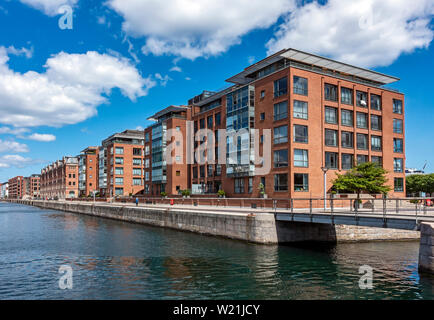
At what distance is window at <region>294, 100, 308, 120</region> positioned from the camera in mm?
41281

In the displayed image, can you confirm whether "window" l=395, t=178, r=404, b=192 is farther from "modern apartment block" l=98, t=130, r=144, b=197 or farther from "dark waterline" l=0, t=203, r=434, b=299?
"modern apartment block" l=98, t=130, r=144, b=197

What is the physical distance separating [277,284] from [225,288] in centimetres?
234

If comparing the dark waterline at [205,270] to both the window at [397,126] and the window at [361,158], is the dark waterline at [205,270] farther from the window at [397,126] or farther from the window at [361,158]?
the window at [397,126]

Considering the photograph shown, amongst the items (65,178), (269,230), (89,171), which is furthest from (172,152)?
(65,178)

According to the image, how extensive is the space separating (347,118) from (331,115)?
8.76 feet

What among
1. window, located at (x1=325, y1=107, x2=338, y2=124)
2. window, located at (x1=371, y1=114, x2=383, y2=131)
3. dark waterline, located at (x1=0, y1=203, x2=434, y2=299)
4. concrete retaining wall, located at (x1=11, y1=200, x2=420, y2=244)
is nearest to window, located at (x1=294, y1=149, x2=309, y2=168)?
window, located at (x1=325, y1=107, x2=338, y2=124)

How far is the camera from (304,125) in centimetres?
4169

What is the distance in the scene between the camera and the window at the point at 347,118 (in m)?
45.0

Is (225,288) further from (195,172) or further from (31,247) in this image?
(195,172)

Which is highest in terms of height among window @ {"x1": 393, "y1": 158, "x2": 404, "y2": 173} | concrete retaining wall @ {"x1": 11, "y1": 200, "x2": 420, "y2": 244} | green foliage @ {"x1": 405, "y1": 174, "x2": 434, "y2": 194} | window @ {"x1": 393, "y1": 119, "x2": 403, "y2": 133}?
window @ {"x1": 393, "y1": 119, "x2": 403, "y2": 133}

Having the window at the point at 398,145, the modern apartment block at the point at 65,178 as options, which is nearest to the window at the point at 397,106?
the window at the point at 398,145

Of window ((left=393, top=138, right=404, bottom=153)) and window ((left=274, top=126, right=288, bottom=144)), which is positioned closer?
window ((left=274, top=126, right=288, bottom=144))

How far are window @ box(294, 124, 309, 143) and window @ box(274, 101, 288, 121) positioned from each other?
1.88 metres

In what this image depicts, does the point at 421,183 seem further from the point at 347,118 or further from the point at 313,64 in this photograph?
the point at 313,64
